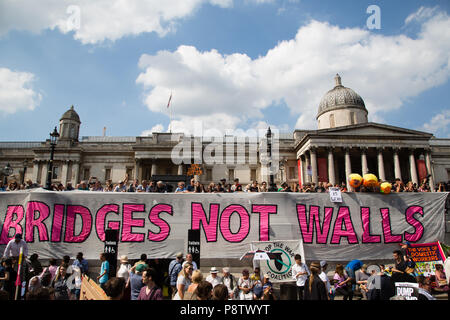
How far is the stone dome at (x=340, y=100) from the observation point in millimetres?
45312

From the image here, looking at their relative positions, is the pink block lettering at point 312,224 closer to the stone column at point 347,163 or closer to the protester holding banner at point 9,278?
the protester holding banner at point 9,278

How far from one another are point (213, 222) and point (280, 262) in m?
2.62

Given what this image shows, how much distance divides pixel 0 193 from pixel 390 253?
1409cm

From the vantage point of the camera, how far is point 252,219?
32.0 feet

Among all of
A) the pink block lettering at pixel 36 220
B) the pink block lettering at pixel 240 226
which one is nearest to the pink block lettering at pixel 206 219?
the pink block lettering at pixel 240 226

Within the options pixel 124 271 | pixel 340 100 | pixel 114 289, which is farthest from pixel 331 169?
pixel 114 289

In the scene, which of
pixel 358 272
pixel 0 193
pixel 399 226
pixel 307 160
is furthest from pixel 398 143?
pixel 0 193

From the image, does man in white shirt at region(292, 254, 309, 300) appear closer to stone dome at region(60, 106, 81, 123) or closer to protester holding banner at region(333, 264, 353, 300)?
protester holding banner at region(333, 264, 353, 300)

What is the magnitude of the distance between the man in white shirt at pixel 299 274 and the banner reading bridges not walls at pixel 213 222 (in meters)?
1.79

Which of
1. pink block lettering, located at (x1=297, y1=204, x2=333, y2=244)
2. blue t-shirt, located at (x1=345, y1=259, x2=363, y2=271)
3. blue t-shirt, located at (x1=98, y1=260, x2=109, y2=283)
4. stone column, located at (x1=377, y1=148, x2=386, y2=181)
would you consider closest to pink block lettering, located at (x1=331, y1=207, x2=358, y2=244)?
pink block lettering, located at (x1=297, y1=204, x2=333, y2=244)

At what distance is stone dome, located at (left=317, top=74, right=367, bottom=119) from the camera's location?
149ft

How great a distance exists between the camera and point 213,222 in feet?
31.7

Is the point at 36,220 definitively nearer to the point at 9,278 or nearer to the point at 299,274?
the point at 9,278
